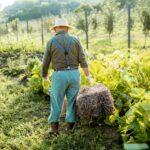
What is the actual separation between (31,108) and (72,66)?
2.30 metres

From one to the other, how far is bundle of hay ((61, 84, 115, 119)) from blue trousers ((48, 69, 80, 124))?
0.15 meters

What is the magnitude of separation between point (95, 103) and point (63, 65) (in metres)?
0.76

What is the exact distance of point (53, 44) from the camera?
6.72 metres

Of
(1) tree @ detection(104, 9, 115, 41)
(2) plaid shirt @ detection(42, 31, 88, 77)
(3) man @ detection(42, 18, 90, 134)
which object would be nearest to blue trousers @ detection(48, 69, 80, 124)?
(3) man @ detection(42, 18, 90, 134)

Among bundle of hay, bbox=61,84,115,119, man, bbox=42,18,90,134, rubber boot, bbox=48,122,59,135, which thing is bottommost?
rubber boot, bbox=48,122,59,135

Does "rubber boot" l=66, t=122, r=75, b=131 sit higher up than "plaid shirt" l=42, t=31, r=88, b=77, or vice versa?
"plaid shirt" l=42, t=31, r=88, b=77

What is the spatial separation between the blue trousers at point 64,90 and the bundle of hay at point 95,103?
149 millimetres

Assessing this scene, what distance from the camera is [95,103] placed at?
6695 millimetres

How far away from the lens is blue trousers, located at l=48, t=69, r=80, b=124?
671 cm

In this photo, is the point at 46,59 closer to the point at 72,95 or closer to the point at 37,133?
the point at 72,95

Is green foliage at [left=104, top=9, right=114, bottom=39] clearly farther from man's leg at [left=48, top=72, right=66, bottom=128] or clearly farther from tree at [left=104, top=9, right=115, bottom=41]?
Answer: man's leg at [left=48, top=72, right=66, bottom=128]

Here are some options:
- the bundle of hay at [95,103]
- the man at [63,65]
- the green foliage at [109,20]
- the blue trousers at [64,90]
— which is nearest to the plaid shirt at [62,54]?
the man at [63,65]

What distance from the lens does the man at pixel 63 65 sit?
22.0ft

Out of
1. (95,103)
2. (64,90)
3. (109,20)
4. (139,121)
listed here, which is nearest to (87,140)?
(95,103)
